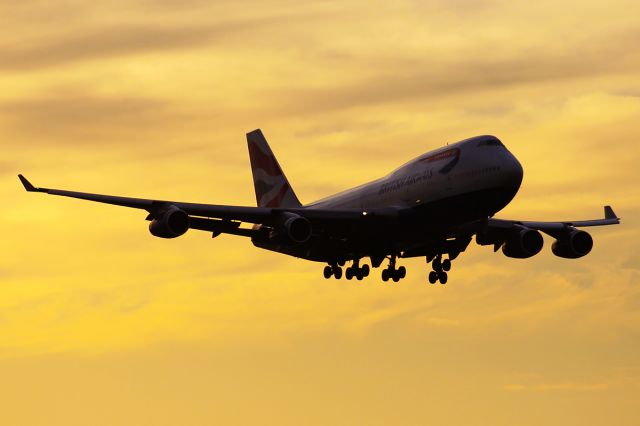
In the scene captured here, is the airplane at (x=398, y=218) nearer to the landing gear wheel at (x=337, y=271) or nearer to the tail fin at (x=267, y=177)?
the landing gear wheel at (x=337, y=271)

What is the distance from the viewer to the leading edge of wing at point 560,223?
104m

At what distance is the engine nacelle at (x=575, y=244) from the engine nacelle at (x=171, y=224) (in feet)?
98.2

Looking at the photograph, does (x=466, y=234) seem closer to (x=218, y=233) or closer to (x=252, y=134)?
(x=218, y=233)

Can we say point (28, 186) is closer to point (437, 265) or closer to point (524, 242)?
point (437, 265)

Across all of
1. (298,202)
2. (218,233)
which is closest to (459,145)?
(218,233)

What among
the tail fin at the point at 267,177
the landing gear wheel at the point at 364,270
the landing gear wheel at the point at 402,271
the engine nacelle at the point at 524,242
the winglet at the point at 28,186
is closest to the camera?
the winglet at the point at 28,186

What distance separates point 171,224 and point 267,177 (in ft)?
86.2

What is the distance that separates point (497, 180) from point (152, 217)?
2125 cm

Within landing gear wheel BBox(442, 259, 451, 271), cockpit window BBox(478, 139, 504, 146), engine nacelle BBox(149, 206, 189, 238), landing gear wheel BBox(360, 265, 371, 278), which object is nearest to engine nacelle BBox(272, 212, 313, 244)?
engine nacelle BBox(149, 206, 189, 238)

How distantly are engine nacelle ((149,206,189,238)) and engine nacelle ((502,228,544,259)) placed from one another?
24.8 m

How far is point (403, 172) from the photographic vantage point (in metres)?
95.4

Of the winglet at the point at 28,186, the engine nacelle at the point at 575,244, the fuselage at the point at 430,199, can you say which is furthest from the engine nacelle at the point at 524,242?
the winglet at the point at 28,186

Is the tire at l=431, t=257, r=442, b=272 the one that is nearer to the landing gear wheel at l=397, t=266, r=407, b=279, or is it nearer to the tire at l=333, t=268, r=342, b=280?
the landing gear wheel at l=397, t=266, r=407, b=279

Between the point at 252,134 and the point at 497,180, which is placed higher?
the point at 252,134
